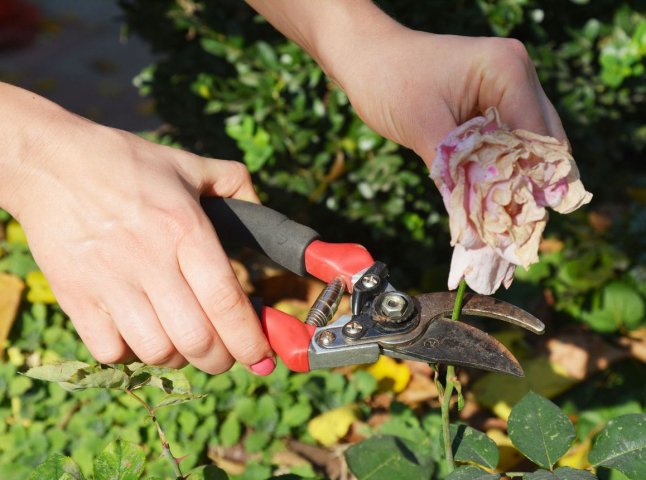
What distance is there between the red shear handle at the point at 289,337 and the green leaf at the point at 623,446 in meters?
0.61

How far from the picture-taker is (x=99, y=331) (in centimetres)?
157

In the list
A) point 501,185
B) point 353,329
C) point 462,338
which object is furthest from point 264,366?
point 501,185

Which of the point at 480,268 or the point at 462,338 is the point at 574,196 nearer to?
the point at 480,268

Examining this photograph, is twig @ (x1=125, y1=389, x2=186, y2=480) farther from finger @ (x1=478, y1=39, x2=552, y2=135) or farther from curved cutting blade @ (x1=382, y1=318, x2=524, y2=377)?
finger @ (x1=478, y1=39, x2=552, y2=135)

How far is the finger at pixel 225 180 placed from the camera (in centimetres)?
179

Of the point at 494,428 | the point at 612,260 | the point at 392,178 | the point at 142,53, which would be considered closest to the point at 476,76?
the point at 392,178

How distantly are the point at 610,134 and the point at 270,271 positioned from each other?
1.62m

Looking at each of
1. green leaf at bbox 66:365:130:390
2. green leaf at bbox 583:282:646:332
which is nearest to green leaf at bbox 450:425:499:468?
green leaf at bbox 66:365:130:390

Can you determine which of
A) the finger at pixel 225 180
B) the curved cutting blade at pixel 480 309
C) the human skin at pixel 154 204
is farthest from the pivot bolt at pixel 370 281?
the finger at pixel 225 180

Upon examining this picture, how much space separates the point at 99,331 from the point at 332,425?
100cm

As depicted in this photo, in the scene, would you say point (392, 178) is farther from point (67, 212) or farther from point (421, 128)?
point (67, 212)

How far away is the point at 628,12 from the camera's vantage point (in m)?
3.05

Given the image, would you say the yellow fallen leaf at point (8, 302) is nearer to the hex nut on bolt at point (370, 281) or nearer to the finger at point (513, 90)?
the hex nut on bolt at point (370, 281)

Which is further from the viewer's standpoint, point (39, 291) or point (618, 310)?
point (618, 310)
